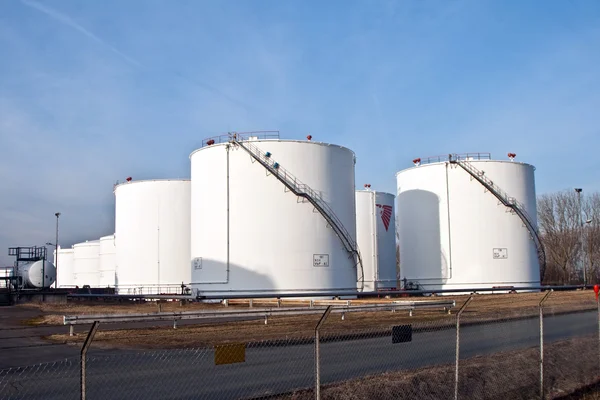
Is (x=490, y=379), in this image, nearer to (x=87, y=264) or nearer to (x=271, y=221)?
(x=271, y=221)

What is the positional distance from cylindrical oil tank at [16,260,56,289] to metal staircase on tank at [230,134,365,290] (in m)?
22.2

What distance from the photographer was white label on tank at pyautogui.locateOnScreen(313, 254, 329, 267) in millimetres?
35938

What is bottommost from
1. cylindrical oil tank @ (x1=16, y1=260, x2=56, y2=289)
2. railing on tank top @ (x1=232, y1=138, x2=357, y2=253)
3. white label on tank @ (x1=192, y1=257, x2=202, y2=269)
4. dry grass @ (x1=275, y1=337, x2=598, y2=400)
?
dry grass @ (x1=275, y1=337, x2=598, y2=400)

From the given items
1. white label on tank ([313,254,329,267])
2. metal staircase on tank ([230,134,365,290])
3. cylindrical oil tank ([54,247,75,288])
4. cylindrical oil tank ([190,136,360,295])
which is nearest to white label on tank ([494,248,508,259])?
cylindrical oil tank ([190,136,360,295])

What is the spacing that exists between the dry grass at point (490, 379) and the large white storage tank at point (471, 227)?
3077 cm

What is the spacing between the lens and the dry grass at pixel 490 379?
9.43 meters

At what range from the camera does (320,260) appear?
1421 inches

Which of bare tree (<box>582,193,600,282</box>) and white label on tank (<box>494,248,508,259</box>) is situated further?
bare tree (<box>582,193,600,282</box>)

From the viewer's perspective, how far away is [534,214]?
4538 centimetres

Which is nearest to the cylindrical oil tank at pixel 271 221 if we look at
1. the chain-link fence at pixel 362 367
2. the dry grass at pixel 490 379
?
the chain-link fence at pixel 362 367

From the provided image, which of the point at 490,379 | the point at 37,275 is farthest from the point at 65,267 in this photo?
the point at 490,379

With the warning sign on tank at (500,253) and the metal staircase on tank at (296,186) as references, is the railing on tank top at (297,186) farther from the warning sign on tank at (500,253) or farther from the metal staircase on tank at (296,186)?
the warning sign on tank at (500,253)

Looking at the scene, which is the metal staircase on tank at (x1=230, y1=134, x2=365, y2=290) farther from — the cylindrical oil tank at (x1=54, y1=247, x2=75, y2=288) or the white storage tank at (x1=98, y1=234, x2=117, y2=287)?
the cylindrical oil tank at (x1=54, y1=247, x2=75, y2=288)

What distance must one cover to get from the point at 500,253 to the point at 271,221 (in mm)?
17730
